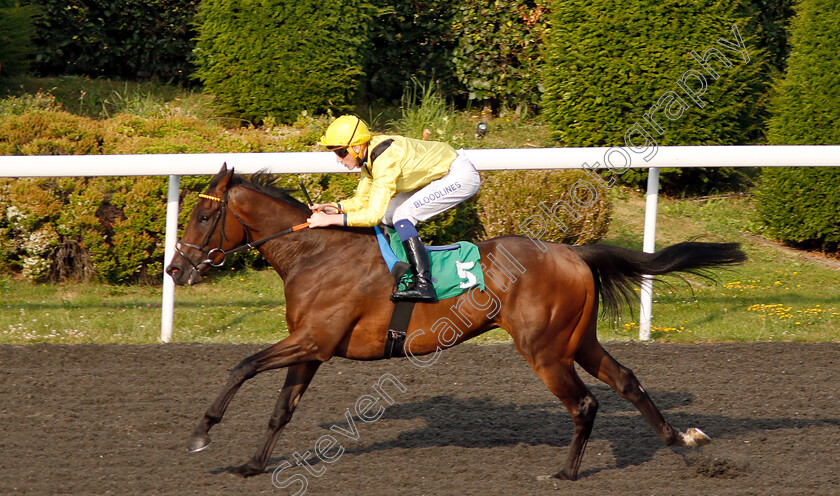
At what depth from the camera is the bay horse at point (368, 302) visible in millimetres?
4027

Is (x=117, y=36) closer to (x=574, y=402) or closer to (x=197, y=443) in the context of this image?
(x=197, y=443)

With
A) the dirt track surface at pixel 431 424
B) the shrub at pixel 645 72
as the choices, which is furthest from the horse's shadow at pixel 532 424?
the shrub at pixel 645 72

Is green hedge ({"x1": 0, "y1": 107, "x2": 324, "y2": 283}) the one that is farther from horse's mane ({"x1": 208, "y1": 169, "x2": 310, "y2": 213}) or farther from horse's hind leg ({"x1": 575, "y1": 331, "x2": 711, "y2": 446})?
horse's hind leg ({"x1": 575, "y1": 331, "x2": 711, "y2": 446})

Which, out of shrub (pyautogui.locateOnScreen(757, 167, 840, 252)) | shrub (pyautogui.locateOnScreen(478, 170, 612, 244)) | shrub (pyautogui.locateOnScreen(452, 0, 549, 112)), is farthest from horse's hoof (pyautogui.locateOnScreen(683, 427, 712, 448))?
shrub (pyautogui.locateOnScreen(452, 0, 549, 112))

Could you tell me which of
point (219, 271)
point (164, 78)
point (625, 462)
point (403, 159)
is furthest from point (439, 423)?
point (164, 78)

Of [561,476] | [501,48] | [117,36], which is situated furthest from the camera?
[117,36]

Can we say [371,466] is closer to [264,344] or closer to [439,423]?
[439,423]

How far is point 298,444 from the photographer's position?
4.37 meters

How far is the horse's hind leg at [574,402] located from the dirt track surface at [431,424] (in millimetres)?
140

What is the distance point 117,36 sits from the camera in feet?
34.3

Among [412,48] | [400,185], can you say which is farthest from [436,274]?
[412,48]

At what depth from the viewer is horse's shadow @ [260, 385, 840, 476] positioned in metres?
4.41

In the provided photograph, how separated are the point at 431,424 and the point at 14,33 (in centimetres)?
696

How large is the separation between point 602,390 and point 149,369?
267 centimetres
